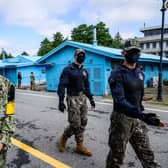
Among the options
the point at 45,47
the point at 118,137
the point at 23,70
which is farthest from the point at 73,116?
the point at 45,47

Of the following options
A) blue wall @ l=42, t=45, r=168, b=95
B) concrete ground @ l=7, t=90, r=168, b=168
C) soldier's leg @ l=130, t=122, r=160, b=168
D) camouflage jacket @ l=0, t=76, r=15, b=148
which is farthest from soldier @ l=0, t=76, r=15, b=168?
blue wall @ l=42, t=45, r=168, b=95

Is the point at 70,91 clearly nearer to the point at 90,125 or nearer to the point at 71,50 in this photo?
the point at 90,125

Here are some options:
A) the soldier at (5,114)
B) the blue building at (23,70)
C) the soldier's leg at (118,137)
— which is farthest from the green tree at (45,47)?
the soldier at (5,114)

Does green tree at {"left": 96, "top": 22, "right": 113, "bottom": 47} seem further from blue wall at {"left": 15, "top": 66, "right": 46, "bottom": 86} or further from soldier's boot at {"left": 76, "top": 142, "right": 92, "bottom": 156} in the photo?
Answer: soldier's boot at {"left": 76, "top": 142, "right": 92, "bottom": 156}

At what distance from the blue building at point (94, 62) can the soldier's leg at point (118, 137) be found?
503 inches

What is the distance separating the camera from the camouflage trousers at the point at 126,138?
3.21m

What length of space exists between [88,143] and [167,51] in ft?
207

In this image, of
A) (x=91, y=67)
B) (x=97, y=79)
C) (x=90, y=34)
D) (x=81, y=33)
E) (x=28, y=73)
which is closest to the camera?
(x=97, y=79)

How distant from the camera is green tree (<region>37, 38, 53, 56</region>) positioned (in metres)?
55.6

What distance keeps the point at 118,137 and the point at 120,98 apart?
1.72 feet

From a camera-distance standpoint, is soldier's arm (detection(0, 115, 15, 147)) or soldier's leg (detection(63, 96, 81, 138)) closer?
soldier's arm (detection(0, 115, 15, 147))

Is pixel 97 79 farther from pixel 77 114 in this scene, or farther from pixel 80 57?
pixel 77 114

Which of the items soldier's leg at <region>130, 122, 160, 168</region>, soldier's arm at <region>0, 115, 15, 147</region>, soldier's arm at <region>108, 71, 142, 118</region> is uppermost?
soldier's arm at <region>108, 71, 142, 118</region>

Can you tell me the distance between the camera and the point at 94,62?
1848 centimetres
